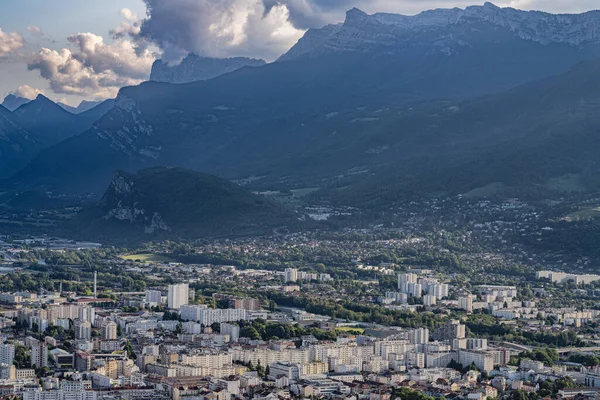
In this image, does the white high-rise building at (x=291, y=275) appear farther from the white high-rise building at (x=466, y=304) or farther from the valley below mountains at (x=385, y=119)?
the valley below mountains at (x=385, y=119)

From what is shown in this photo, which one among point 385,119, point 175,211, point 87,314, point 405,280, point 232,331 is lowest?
point 232,331

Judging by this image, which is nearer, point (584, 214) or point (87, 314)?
point (87, 314)

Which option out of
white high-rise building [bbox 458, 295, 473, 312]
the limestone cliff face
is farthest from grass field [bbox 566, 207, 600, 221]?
the limestone cliff face

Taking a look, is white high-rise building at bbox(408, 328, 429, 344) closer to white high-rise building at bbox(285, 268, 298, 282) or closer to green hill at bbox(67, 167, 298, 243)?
white high-rise building at bbox(285, 268, 298, 282)

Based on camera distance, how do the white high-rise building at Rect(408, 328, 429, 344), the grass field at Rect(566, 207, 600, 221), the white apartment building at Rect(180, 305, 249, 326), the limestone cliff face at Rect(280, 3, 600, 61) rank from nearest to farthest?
1. the white high-rise building at Rect(408, 328, 429, 344)
2. the white apartment building at Rect(180, 305, 249, 326)
3. the grass field at Rect(566, 207, 600, 221)
4. the limestone cliff face at Rect(280, 3, 600, 61)

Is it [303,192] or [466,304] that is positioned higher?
[303,192]

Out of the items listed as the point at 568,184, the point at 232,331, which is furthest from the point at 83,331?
the point at 568,184

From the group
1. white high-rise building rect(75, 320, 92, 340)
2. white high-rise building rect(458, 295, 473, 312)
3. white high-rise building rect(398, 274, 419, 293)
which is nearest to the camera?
white high-rise building rect(75, 320, 92, 340)

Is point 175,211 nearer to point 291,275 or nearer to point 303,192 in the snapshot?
point 303,192
